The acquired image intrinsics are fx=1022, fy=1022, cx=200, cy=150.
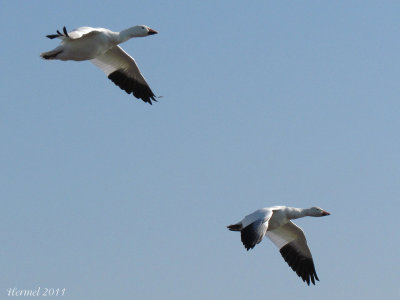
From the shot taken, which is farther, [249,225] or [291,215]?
[291,215]

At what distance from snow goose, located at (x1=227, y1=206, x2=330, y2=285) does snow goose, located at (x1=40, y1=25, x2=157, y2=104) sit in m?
3.38

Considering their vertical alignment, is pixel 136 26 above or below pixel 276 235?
above

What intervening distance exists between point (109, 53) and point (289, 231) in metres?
4.54

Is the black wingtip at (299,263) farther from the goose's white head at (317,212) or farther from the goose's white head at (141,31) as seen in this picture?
the goose's white head at (141,31)

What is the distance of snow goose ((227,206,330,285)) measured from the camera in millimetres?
16500

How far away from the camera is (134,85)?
61.6 ft

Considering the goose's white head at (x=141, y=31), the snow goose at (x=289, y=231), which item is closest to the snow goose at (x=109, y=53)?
the goose's white head at (x=141, y=31)

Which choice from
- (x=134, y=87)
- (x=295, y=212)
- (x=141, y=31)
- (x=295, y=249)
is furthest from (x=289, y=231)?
(x=141, y=31)

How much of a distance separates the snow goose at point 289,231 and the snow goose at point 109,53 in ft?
11.1

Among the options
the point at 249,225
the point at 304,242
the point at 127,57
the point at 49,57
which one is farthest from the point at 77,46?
the point at 304,242

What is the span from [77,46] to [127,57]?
201cm

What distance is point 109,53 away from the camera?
18375 mm

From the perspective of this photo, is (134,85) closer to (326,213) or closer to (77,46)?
(77,46)

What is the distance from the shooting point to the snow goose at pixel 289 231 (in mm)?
16500
